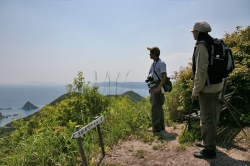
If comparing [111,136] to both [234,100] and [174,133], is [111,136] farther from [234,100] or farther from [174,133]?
[234,100]

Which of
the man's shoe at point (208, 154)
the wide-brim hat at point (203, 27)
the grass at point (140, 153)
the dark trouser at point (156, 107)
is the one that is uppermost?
the wide-brim hat at point (203, 27)

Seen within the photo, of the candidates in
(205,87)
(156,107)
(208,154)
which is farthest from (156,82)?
(208,154)

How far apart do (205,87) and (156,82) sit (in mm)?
1899

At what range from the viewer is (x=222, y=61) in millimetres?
3123

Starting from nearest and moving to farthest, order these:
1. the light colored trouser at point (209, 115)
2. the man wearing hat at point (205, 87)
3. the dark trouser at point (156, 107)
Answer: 1. the man wearing hat at point (205, 87)
2. the light colored trouser at point (209, 115)
3. the dark trouser at point (156, 107)

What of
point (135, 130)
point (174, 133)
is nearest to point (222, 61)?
point (174, 133)

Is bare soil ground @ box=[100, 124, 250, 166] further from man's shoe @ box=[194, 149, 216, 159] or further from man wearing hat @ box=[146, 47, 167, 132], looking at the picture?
man wearing hat @ box=[146, 47, 167, 132]

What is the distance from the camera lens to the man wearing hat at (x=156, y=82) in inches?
195

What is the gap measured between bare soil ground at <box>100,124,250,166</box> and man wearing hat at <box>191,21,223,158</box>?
13.0 inches

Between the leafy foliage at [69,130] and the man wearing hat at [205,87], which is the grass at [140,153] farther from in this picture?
the man wearing hat at [205,87]

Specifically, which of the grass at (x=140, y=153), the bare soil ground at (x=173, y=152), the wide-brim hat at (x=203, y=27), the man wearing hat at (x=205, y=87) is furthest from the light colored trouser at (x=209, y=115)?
the grass at (x=140, y=153)

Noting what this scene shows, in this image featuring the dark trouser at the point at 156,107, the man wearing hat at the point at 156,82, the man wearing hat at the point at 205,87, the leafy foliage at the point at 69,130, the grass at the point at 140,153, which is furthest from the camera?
the dark trouser at the point at 156,107

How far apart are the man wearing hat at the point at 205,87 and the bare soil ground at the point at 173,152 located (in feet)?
1.08

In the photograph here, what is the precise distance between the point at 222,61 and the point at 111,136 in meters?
2.88
